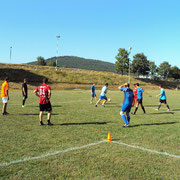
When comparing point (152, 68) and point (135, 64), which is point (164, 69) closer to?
point (152, 68)

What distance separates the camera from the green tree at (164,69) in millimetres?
100375

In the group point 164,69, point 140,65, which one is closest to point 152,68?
point 164,69

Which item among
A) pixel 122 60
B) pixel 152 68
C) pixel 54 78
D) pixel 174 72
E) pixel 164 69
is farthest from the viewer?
pixel 174 72

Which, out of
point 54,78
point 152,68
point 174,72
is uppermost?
point 152,68

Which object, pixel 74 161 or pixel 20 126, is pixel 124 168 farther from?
pixel 20 126

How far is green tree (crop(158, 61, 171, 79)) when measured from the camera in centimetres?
10038

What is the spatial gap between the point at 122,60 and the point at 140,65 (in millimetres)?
8620

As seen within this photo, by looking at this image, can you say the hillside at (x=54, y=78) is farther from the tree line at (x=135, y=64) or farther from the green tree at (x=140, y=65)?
the green tree at (x=140, y=65)

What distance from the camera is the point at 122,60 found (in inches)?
3091

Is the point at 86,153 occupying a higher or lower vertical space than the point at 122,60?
lower

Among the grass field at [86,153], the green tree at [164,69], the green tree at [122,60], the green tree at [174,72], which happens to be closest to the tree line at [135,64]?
the green tree at [122,60]

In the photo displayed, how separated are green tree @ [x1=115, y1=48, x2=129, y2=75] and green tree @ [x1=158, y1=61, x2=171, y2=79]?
1174 inches

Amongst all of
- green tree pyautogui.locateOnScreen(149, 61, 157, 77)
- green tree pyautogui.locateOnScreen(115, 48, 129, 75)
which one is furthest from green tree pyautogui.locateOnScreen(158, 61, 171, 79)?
green tree pyautogui.locateOnScreen(115, 48, 129, 75)

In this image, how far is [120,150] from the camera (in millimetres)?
5801
